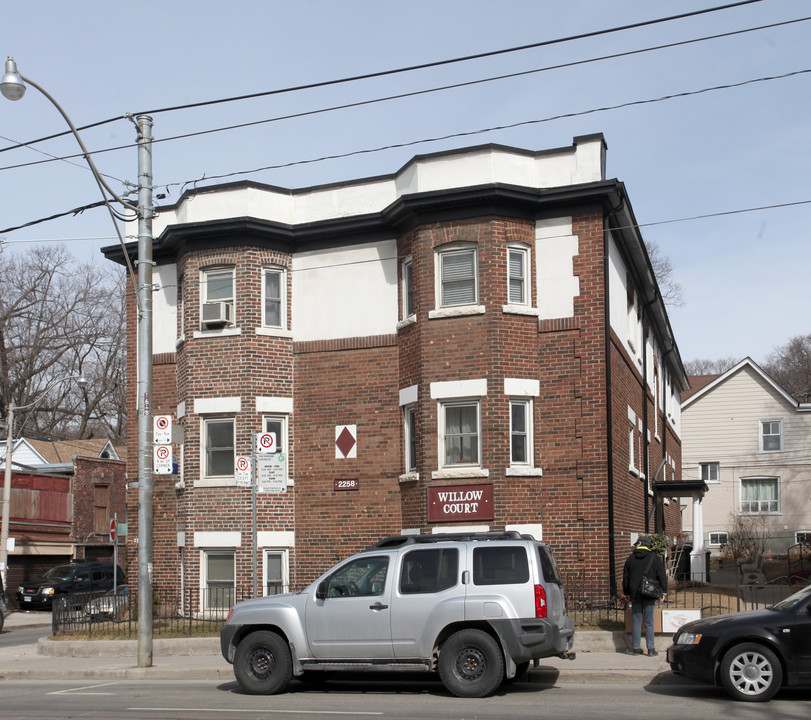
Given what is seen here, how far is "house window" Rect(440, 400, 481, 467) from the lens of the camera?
20109 mm

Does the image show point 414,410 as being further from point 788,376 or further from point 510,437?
point 788,376

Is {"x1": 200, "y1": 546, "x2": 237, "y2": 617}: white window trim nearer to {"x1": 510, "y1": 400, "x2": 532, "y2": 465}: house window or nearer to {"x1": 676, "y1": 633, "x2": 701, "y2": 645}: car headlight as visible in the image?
{"x1": 510, "y1": 400, "x2": 532, "y2": 465}: house window

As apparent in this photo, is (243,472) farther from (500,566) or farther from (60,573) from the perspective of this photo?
(60,573)

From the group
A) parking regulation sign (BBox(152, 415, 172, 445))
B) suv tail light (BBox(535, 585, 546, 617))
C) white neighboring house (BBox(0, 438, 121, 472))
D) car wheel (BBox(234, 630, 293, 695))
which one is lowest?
car wheel (BBox(234, 630, 293, 695))

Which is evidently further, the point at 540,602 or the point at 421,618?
the point at 421,618

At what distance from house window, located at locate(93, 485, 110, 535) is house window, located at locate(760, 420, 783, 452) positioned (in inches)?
1162

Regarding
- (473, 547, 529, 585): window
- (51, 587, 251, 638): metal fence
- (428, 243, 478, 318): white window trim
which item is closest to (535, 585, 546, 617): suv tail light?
(473, 547, 529, 585): window

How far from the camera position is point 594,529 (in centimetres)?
1941

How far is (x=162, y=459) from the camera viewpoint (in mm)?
16188

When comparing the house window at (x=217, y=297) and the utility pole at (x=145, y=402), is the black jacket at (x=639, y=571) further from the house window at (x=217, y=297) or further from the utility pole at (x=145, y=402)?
the house window at (x=217, y=297)

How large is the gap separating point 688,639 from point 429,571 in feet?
10.3

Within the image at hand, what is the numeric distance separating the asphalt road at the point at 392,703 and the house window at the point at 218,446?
8188 millimetres

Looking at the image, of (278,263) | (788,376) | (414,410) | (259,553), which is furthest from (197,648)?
(788,376)

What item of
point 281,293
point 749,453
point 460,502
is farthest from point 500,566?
point 749,453
